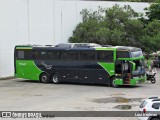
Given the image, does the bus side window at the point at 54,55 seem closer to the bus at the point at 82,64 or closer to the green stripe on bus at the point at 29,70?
the bus at the point at 82,64

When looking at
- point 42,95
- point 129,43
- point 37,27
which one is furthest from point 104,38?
point 42,95

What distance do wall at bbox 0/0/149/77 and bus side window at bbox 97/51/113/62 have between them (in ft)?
35.4

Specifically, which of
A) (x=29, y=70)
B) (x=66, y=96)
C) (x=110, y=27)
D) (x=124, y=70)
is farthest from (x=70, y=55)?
(x=110, y=27)

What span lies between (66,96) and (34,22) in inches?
710

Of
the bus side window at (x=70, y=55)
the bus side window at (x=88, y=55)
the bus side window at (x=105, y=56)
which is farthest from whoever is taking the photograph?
the bus side window at (x=70, y=55)

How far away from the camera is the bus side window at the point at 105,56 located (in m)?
35.2

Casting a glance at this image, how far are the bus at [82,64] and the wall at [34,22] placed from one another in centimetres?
409

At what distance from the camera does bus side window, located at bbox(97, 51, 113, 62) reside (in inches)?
1384

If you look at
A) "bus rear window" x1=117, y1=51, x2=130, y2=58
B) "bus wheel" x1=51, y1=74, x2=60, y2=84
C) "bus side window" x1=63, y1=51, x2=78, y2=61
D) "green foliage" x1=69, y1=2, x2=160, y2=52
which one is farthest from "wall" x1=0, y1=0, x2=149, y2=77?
"bus rear window" x1=117, y1=51, x2=130, y2=58

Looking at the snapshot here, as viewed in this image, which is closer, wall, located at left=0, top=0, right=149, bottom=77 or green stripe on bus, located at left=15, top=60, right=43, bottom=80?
green stripe on bus, located at left=15, top=60, right=43, bottom=80

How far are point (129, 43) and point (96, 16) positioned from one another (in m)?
5.10

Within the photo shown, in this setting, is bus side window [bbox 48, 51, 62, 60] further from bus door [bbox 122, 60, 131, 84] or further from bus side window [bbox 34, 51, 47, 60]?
bus door [bbox 122, 60, 131, 84]

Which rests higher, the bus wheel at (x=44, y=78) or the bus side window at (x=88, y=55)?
the bus side window at (x=88, y=55)

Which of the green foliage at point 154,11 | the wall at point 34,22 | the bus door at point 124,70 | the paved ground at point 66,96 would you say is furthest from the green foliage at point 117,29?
the bus door at point 124,70
